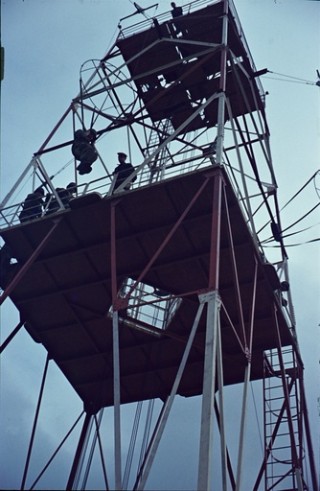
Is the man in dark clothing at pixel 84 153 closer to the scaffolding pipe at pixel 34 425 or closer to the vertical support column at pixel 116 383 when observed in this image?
the vertical support column at pixel 116 383

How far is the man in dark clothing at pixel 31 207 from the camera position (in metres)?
26.0

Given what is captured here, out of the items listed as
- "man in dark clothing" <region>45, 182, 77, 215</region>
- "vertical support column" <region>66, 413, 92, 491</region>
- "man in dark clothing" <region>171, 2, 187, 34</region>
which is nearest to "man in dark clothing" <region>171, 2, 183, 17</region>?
"man in dark clothing" <region>171, 2, 187, 34</region>

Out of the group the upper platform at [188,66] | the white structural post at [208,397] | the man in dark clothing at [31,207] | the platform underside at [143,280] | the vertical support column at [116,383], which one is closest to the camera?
the white structural post at [208,397]

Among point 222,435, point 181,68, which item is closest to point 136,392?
point 222,435

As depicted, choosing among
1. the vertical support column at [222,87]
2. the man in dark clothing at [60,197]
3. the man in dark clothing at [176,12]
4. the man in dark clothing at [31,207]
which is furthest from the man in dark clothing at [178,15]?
the man in dark clothing at [31,207]

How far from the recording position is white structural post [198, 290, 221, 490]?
52.2ft

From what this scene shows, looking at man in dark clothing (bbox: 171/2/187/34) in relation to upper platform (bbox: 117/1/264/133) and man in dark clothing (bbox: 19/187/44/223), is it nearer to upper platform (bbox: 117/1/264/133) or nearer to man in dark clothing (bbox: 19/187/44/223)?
upper platform (bbox: 117/1/264/133)

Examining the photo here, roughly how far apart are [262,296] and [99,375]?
7.40m

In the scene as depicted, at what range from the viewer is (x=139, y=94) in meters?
31.2

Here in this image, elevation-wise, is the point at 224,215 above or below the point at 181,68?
below

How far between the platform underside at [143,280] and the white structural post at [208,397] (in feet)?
11.3

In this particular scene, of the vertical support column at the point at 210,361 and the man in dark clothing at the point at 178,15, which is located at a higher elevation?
the man in dark clothing at the point at 178,15

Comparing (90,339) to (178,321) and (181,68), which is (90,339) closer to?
(178,321)

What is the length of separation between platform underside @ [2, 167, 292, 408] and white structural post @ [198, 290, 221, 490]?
3.45 metres
